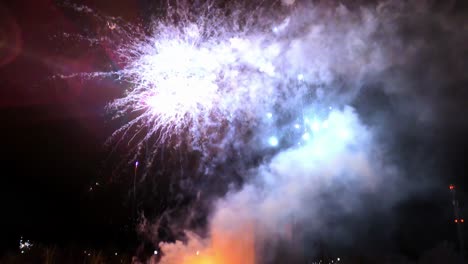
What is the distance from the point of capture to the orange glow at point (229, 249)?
11.2 meters

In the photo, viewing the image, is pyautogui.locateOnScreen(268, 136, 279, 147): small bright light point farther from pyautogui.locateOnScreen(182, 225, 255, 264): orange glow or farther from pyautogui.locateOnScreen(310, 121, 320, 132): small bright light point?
pyautogui.locateOnScreen(182, 225, 255, 264): orange glow

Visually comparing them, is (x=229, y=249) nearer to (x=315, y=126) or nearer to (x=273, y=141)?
(x=273, y=141)

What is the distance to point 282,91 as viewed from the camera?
8.56 meters

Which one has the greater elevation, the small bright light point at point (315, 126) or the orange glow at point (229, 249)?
the small bright light point at point (315, 126)

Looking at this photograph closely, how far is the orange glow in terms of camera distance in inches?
441

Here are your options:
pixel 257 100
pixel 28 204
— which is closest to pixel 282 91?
pixel 257 100

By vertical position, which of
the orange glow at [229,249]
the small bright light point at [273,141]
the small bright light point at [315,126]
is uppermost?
the small bright light point at [315,126]

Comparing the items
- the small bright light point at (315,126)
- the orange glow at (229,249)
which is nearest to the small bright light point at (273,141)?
the small bright light point at (315,126)

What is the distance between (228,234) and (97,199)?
4.41 metres

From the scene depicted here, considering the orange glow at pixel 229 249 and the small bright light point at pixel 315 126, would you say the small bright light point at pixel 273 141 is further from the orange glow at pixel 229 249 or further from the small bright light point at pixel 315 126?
the orange glow at pixel 229 249

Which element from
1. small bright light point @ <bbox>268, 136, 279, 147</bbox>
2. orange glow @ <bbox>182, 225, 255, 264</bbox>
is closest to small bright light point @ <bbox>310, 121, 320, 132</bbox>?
small bright light point @ <bbox>268, 136, 279, 147</bbox>

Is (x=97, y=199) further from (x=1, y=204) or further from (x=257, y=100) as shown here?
(x=257, y=100)

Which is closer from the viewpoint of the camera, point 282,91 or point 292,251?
point 282,91

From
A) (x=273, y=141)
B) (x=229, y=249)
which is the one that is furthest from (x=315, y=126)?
(x=229, y=249)
